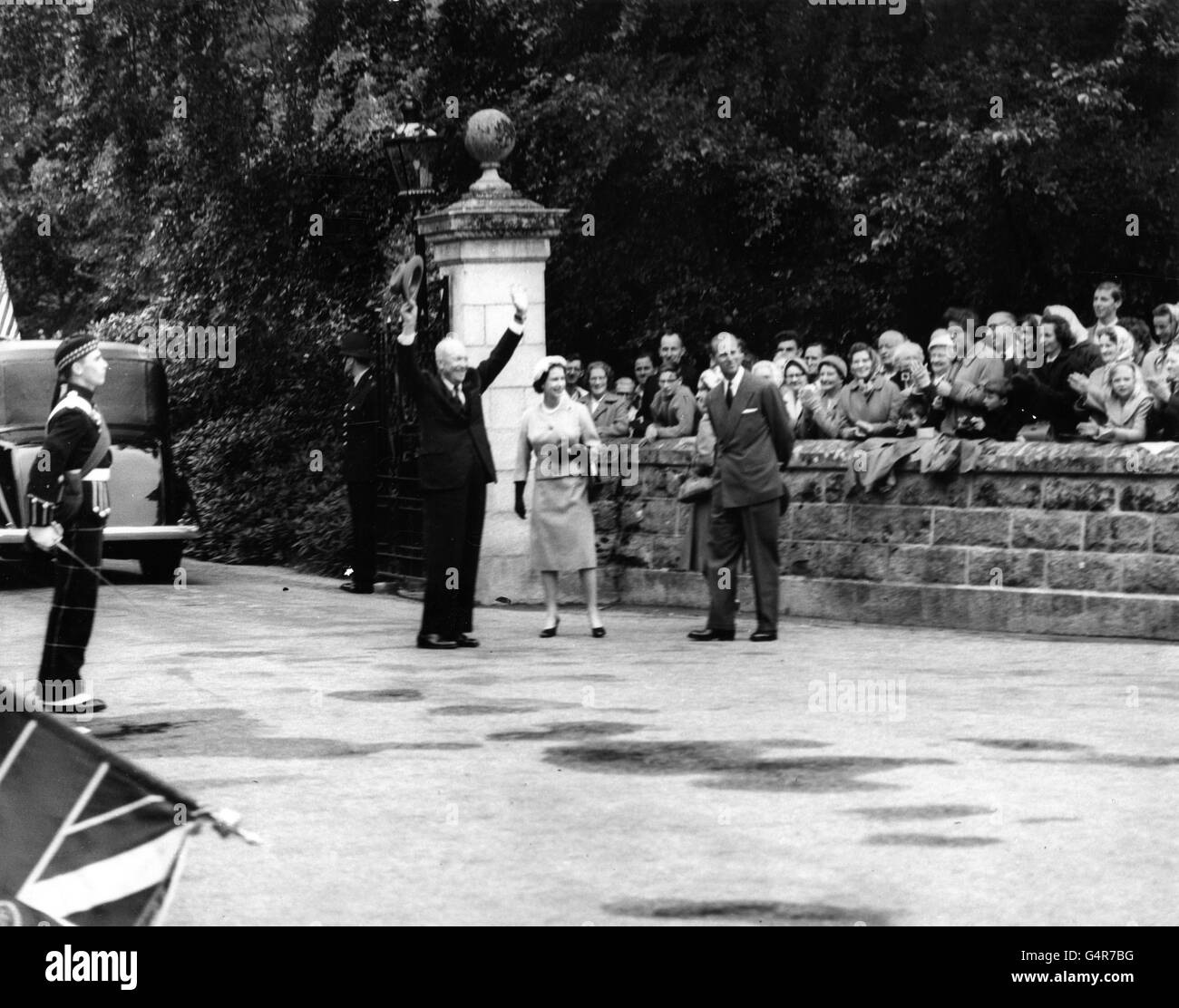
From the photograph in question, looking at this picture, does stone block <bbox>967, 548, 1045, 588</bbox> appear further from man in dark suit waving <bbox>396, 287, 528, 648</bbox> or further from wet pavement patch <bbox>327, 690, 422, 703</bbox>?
wet pavement patch <bbox>327, 690, 422, 703</bbox>

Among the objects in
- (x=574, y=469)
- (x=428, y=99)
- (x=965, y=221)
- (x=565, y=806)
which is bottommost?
(x=565, y=806)

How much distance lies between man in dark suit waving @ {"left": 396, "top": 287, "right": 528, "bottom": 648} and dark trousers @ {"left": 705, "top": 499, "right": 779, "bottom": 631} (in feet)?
4.96

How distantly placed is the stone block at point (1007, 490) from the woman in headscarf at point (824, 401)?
1.51 metres

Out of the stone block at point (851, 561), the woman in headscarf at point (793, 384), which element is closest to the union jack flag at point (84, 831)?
the stone block at point (851, 561)

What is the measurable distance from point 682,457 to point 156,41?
7.50 meters

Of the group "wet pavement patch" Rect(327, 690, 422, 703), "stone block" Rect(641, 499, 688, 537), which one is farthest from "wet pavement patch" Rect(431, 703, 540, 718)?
"stone block" Rect(641, 499, 688, 537)

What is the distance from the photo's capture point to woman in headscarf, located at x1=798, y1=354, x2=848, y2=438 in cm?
1623

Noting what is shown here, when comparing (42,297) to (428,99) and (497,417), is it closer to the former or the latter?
(428,99)

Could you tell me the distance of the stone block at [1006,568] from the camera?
14578 mm

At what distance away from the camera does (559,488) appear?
14.7 meters

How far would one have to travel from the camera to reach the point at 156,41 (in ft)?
69.9

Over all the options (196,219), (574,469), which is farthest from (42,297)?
(574,469)

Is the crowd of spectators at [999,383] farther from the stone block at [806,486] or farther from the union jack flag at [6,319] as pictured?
the union jack flag at [6,319]

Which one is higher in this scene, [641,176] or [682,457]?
[641,176]
